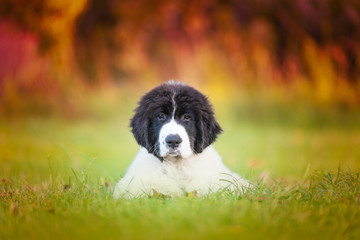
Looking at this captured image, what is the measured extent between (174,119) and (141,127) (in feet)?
1.22

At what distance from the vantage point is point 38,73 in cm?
972

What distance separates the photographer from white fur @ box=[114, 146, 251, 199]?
404 centimetres

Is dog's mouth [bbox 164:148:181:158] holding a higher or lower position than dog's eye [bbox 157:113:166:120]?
lower

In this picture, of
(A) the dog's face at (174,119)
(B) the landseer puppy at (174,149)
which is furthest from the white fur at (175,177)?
(A) the dog's face at (174,119)

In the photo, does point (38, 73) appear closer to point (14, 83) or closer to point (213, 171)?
point (14, 83)

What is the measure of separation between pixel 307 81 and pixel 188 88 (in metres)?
6.56

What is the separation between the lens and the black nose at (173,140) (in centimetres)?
389

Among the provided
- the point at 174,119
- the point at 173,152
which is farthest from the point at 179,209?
the point at 174,119

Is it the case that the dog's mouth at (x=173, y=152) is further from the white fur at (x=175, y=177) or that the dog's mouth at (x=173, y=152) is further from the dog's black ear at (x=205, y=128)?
the dog's black ear at (x=205, y=128)

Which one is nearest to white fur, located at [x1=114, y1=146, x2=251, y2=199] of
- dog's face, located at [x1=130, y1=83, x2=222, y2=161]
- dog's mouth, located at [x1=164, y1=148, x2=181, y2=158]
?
dog's face, located at [x1=130, y1=83, x2=222, y2=161]

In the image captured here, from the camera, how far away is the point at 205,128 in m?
4.31

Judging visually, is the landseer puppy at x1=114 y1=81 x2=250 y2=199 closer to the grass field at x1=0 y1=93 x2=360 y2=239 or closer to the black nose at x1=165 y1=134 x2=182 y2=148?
the black nose at x1=165 y1=134 x2=182 y2=148

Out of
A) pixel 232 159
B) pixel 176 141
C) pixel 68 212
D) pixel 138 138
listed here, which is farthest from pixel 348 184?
pixel 232 159

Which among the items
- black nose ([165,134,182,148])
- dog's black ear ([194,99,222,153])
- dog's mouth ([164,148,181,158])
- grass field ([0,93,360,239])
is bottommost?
grass field ([0,93,360,239])
